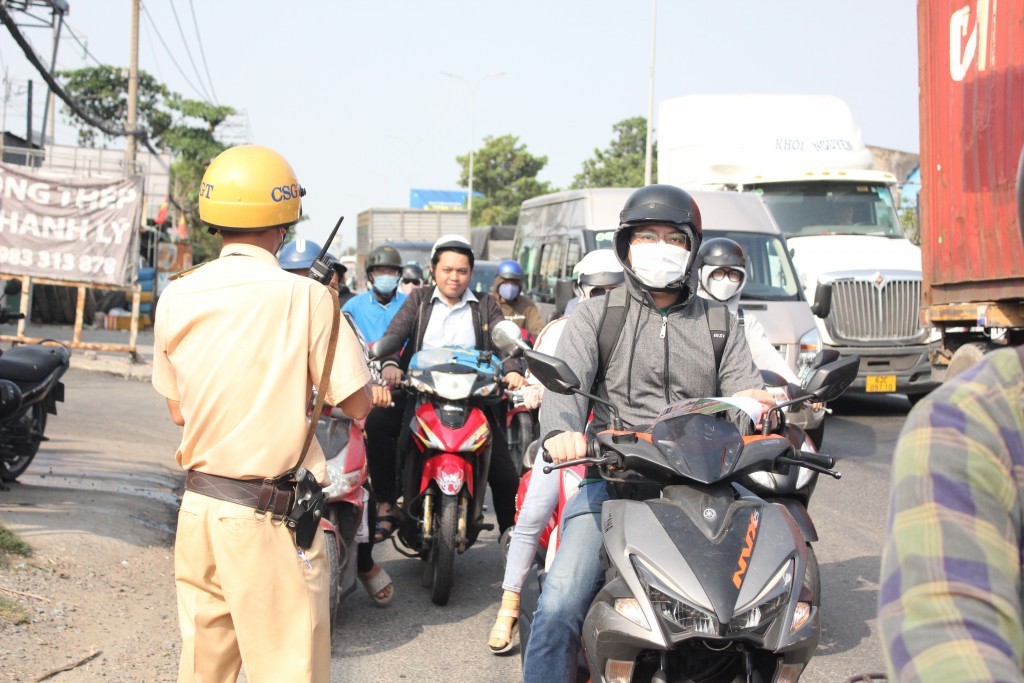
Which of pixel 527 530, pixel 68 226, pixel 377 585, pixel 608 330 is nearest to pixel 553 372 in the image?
pixel 608 330

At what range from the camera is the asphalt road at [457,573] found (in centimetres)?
530

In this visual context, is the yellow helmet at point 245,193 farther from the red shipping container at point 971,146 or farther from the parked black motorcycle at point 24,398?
the red shipping container at point 971,146

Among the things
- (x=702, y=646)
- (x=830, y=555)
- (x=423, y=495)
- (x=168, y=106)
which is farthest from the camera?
(x=168, y=106)

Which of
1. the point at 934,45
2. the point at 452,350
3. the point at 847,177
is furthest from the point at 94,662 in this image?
the point at 847,177

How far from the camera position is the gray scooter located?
301 centimetres

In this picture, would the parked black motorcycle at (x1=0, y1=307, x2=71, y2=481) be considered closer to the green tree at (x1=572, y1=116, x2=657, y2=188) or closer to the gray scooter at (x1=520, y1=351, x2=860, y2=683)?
the gray scooter at (x1=520, y1=351, x2=860, y2=683)

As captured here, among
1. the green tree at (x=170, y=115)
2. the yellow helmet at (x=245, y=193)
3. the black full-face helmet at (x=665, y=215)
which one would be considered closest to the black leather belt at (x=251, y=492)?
the yellow helmet at (x=245, y=193)

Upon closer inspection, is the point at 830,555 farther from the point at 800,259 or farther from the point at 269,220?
the point at 800,259

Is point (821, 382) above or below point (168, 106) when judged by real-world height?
below

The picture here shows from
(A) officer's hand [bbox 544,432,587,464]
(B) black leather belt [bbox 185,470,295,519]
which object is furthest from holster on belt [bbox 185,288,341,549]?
(A) officer's hand [bbox 544,432,587,464]

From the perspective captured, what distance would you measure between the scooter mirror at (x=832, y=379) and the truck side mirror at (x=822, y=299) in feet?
Result: 25.2

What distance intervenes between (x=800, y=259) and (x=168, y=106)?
3573 centimetres

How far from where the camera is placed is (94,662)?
4.94 m

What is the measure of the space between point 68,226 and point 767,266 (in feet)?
29.4
